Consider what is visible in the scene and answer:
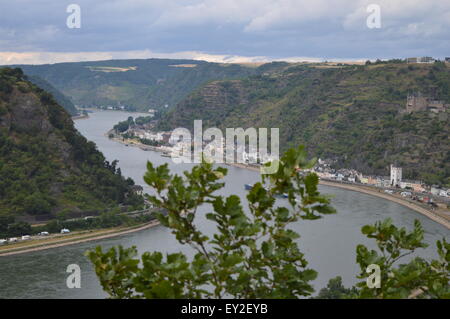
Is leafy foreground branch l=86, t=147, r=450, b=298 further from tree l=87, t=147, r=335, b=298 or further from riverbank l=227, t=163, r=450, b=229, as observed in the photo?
riverbank l=227, t=163, r=450, b=229

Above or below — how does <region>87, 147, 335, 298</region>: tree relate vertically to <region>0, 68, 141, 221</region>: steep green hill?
above

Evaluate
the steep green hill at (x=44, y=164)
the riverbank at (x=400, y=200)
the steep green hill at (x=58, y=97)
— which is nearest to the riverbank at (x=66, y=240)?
the steep green hill at (x=44, y=164)

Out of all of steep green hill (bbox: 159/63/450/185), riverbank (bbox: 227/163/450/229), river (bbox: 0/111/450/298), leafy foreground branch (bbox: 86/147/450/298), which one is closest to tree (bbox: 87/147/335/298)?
leafy foreground branch (bbox: 86/147/450/298)

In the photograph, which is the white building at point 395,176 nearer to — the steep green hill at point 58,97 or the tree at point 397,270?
the tree at point 397,270

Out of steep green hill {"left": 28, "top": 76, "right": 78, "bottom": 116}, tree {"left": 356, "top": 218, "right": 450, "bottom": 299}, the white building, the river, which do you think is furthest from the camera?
steep green hill {"left": 28, "top": 76, "right": 78, "bottom": 116}

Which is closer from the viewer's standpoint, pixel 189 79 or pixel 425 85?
pixel 425 85

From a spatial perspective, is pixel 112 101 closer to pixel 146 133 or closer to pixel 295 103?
pixel 146 133
